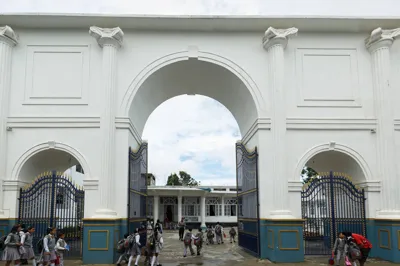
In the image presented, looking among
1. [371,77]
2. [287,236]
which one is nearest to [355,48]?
[371,77]

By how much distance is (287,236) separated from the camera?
12.6m

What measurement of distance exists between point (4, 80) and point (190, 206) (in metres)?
24.8

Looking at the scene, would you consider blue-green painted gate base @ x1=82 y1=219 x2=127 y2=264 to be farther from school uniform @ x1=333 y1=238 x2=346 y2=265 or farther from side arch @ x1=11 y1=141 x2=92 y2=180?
school uniform @ x1=333 y1=238 x2=346 y2=265

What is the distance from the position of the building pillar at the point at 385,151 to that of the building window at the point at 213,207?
25.0 m

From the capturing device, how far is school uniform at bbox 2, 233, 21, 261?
410 inches

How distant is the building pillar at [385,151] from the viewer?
12.9 meters

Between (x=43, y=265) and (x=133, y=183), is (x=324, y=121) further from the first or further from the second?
(x=43, y=265)

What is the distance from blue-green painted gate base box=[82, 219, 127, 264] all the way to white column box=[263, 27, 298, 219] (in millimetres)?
5062

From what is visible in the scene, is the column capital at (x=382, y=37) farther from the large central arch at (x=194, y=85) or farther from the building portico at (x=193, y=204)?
the building portico at (x=193, y=204)

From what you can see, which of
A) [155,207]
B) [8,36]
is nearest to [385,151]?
[8,36]

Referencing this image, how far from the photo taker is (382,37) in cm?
1398

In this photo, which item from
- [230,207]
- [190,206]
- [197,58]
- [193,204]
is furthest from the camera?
[230,207]

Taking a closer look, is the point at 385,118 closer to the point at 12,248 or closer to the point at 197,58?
the point at 197,58

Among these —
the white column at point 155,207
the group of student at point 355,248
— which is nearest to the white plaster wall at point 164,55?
the group of student at point 355,248
